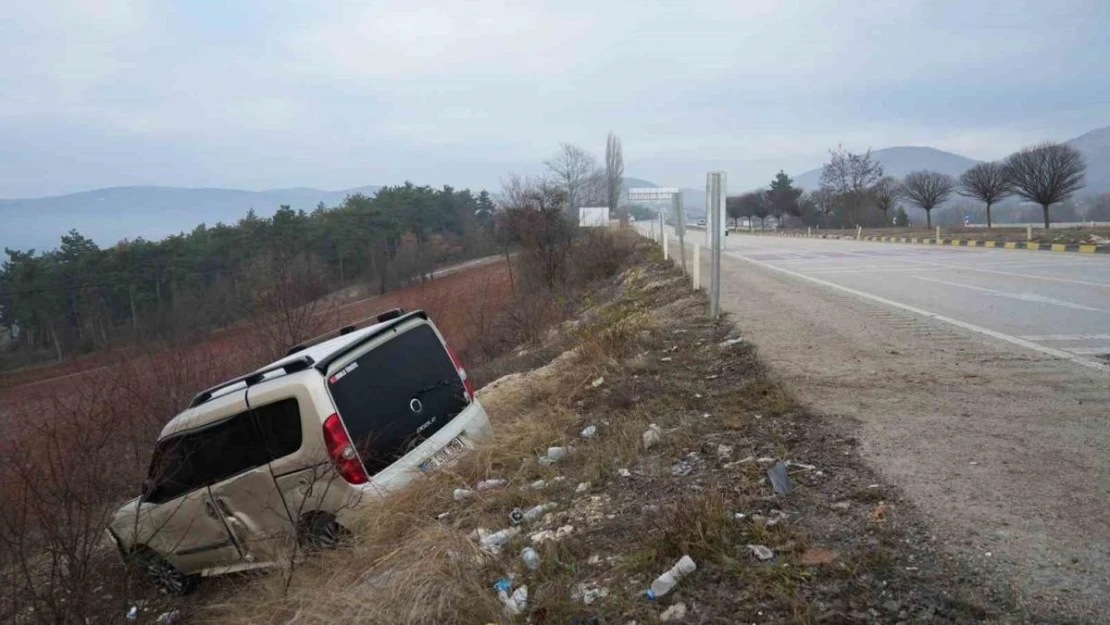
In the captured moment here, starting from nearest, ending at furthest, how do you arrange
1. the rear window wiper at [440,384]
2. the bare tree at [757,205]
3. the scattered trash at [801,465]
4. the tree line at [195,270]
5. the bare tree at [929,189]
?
the scattered trash at [801,465]
the rear window wiper at [440,384]
the tree line at [195,270]
the bare tree at [929,189]
the bare tree at [757,205]

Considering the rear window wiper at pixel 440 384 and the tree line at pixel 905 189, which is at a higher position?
the tree line at pixel 905 189

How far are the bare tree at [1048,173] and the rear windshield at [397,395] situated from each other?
1544 inches

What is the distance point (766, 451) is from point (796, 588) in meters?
1.88

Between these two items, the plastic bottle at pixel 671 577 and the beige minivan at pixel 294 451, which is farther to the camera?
the beige minivan at pixel 294 451

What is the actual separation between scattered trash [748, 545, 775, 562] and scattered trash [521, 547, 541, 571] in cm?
109

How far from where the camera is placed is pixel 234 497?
5.63 m

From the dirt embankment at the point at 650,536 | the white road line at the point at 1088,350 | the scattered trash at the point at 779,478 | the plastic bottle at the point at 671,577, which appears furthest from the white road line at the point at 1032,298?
the plastic bottle at the point at 671,577

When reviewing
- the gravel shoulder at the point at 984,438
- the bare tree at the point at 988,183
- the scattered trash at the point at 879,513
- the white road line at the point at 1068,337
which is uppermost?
the bare tree at the point at 988,183

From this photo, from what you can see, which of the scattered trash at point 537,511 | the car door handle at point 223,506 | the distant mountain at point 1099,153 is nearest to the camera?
the scattered trash at point 537,511

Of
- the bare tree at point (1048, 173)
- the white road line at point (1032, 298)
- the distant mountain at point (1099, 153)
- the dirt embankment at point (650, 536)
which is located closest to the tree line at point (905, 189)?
the bare tree at point (1048, 173)

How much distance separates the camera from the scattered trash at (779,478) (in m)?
4.21

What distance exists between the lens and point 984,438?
486cm

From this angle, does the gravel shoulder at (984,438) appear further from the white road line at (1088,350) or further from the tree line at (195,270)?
the tree line at (195,270)

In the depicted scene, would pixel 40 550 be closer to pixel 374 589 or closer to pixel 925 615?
pixel 374 589
